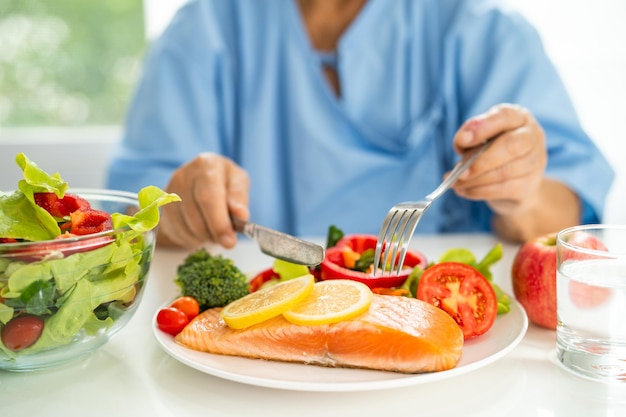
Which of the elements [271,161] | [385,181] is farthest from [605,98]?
[271,161]

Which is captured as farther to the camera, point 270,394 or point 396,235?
point 396,235

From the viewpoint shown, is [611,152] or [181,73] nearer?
[181,73]

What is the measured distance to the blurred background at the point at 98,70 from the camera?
99.8 inches

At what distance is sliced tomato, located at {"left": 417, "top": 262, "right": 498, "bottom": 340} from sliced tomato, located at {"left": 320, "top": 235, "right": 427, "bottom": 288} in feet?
0.23

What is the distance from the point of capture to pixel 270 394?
2.77ft

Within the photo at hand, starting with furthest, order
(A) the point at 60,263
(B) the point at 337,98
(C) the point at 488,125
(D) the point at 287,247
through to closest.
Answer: (B) the point at 337,98
(C) the point at 488,125
(D) the point at 287,247
(A) the point at 60,263

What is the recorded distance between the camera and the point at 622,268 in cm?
85

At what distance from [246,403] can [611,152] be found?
86.2 inches

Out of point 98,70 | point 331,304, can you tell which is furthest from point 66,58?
point 331,304

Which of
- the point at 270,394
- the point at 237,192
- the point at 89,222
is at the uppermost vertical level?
the point at 89,222

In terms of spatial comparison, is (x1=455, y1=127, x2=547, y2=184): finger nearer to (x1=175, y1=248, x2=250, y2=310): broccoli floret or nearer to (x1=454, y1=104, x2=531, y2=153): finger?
(x1=454, y1=104, x2=531, y2=153): finger

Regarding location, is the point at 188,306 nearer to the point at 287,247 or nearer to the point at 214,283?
the point at 214,283

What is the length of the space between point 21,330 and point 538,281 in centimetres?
73

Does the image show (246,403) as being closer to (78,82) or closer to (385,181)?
(385,181)
